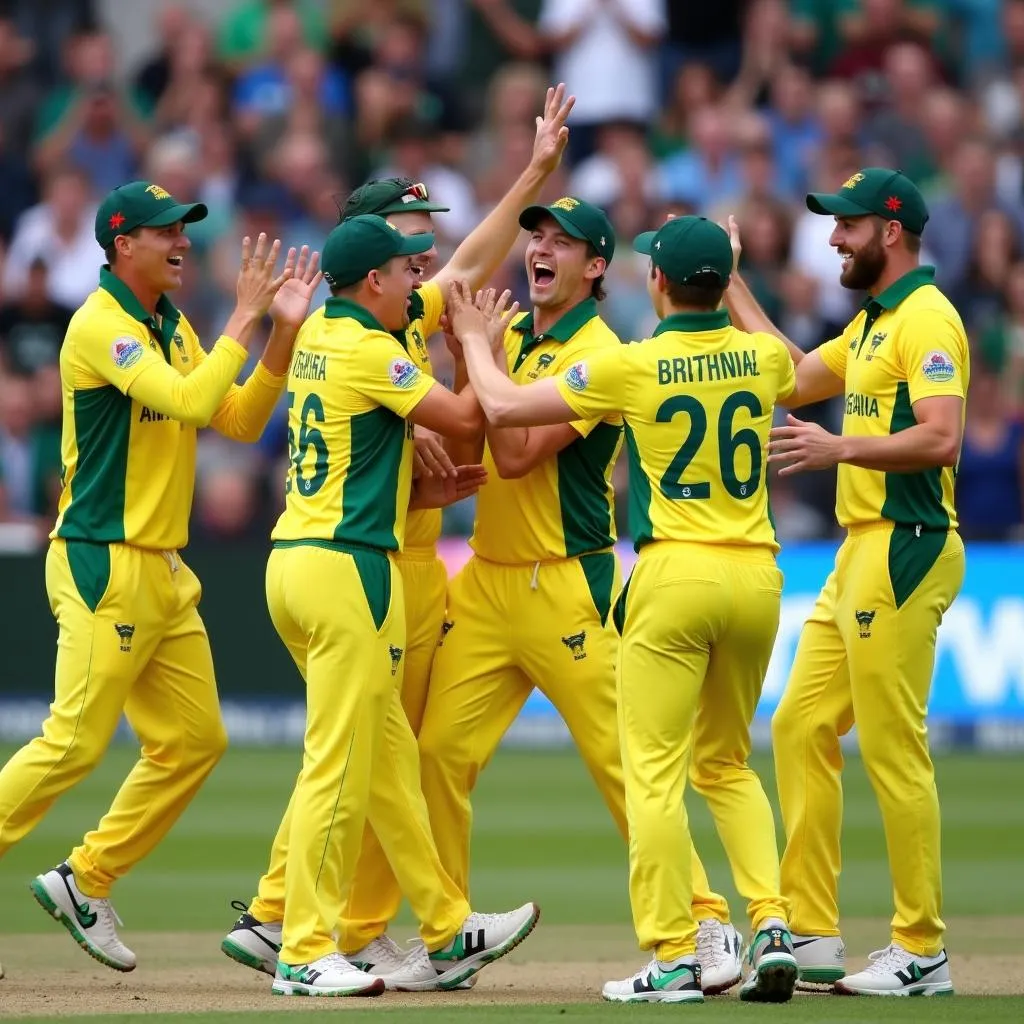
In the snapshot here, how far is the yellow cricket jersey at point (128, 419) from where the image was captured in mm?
7148

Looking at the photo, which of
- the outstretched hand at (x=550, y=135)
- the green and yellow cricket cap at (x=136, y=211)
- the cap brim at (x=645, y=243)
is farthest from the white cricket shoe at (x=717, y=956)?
the green and yellow cricket cap at (x=136, y=211)

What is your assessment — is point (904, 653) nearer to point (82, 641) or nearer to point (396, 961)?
point (396, 961)

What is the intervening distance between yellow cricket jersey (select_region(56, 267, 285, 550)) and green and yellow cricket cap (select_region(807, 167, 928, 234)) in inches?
86.7

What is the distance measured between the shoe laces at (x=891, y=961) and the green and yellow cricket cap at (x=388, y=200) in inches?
122

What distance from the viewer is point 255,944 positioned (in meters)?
7.20

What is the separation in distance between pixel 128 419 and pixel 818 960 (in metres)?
3.14

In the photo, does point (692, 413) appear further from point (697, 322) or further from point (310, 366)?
point (310, 366)

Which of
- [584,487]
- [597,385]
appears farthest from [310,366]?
[584,487]

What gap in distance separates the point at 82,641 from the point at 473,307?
71.8 inches

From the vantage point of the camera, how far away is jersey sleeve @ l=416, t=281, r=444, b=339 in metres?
7.78

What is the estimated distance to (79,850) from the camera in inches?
291

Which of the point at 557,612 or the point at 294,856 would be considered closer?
the point at 294,856

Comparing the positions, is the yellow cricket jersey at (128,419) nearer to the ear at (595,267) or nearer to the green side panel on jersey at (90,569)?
the green side panel on jersey at (90,569)

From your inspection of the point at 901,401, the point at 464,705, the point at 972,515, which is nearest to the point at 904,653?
the point at 901,401
